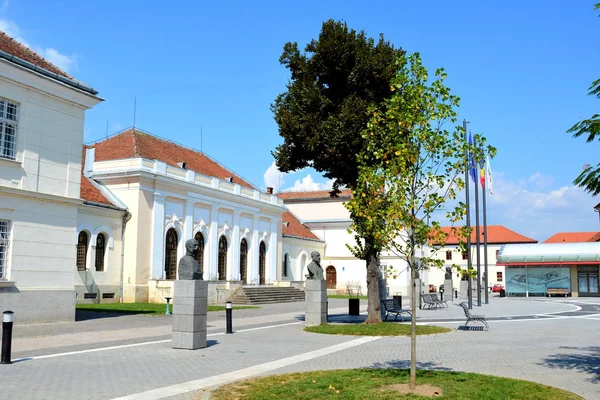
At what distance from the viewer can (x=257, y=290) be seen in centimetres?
4112

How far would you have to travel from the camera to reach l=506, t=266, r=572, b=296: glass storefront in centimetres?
5350

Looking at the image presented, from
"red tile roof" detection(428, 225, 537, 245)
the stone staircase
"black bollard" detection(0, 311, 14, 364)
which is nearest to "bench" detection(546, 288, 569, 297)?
the stone staircase

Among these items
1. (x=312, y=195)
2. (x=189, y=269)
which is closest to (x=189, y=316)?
(x=189, y=269)

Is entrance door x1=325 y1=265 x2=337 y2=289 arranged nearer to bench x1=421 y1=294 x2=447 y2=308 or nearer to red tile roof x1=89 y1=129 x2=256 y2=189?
red tile roof x1=89 y1=129 x2=256 y2=189

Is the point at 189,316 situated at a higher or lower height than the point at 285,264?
lower

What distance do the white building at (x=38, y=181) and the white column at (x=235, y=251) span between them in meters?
24.7

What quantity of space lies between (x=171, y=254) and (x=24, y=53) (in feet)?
70.0

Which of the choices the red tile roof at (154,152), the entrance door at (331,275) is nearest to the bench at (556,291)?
the entrance door at (331,275)

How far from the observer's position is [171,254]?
134 feet

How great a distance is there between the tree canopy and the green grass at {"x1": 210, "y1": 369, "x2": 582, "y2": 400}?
11.2 meters

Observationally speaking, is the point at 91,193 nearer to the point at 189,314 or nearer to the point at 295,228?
the point at 189,314

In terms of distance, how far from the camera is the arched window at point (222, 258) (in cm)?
4584

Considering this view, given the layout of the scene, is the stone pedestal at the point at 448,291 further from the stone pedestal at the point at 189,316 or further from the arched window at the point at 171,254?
the stone pedestal at the point at 189,316

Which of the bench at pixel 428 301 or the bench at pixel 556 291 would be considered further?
the bench at pixel 556 291
